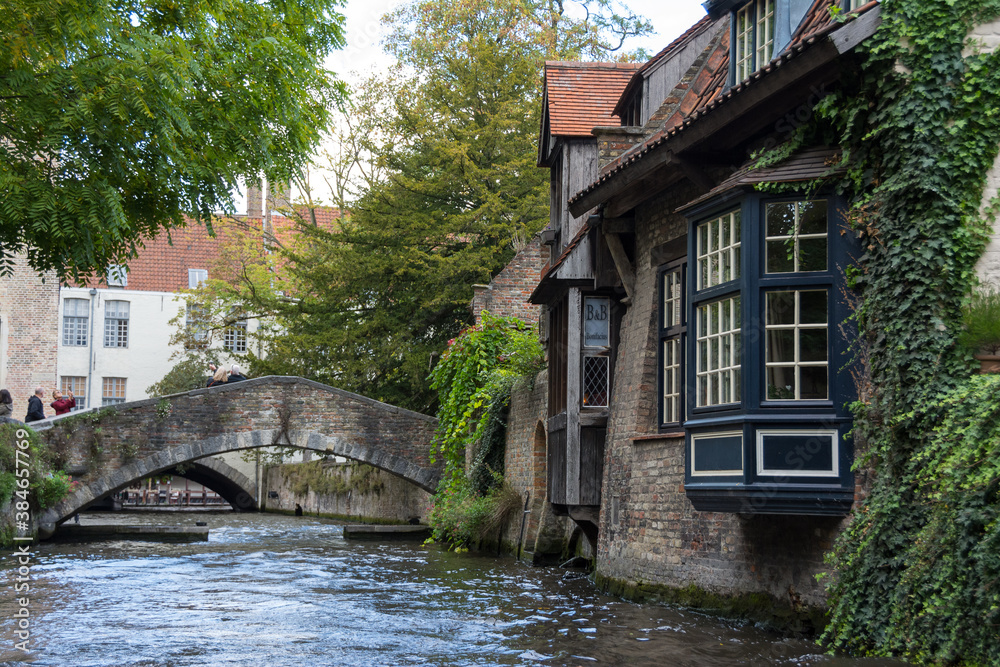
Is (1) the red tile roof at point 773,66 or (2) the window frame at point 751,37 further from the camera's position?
(2) the window frame at point 751,37

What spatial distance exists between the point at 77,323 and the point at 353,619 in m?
30.2

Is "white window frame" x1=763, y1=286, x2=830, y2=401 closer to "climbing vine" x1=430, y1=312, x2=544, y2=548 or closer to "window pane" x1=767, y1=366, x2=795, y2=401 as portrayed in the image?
"window pane" x1=767, y1=366, x2=795, y2=401

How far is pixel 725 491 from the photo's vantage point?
787 centimetres

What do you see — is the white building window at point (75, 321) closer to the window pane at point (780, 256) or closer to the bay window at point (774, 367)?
the bay window at point (774, 367)

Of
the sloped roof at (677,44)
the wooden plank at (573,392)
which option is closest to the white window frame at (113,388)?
the wooden plank at (573,392)

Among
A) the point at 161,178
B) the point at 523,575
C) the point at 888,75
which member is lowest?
the point at 523,575

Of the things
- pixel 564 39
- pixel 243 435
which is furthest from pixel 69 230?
pixel 564 39

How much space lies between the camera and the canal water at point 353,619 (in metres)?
7.16

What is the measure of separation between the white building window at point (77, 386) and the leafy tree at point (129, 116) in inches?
1186

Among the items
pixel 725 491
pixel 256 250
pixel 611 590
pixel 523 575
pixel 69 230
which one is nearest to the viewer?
pixel 69 230

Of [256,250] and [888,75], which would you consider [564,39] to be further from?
[888,75]

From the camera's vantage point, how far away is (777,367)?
25.5 ft

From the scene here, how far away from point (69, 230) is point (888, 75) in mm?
5675

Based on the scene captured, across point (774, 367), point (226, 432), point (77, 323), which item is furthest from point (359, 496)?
point (774, 367)
